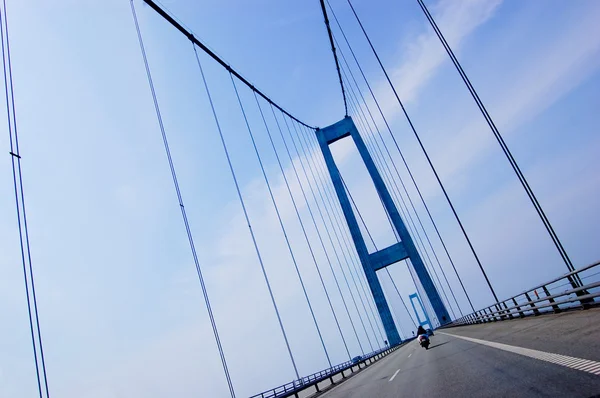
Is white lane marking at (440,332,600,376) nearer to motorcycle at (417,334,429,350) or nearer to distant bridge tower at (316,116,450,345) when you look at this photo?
motorcycle at (417,334,429,350)

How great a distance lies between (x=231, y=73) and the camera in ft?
79.9

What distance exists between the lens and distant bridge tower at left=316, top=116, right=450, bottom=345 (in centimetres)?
3319

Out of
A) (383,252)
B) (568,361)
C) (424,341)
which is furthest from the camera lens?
(383,252)

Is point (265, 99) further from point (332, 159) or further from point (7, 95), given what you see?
point (7, 95)

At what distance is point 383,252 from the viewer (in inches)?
1423

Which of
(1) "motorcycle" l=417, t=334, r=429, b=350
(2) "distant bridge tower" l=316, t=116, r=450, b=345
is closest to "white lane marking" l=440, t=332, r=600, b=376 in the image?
(1) "motorcycle" l=417, t=334, r=429, b=350

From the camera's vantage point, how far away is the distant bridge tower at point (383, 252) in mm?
33188

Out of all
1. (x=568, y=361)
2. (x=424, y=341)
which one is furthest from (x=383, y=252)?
(x=568, y=361)

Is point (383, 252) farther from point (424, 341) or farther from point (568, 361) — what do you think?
point (568, 361)

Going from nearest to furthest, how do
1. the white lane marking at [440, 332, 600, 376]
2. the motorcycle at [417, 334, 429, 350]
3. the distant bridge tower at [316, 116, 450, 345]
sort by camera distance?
1. the white lane marking at [440, 332, 600, 376]
2. the motorcycle at [417, 334, 429, 350]
3. the distant bridge tower at [316, 116, 450, 345]

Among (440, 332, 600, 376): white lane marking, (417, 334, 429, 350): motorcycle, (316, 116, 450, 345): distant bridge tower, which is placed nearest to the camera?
(440, 332, 600, 376): white lane marking

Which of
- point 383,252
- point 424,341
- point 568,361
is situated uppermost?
point 383,252

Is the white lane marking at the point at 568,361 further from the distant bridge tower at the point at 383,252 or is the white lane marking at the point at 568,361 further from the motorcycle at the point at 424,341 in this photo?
the distant bridge tower at the point at 383,252

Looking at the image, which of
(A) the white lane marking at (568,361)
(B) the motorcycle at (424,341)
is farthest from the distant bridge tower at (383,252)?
(A) the white lane marking at (568,361)
